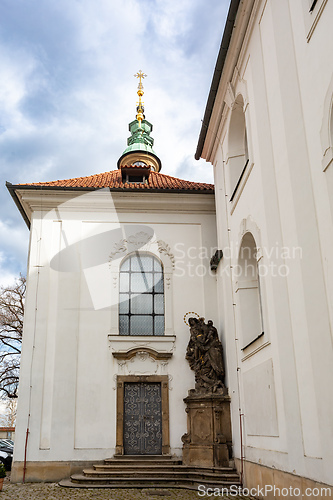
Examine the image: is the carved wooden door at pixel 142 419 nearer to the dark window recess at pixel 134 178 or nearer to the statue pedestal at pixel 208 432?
the statue pedestal at pixel 208 432

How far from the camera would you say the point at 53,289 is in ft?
47.0

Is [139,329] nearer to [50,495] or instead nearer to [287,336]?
[50,495]

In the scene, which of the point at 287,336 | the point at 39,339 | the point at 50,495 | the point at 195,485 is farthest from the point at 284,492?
the point at 39,339

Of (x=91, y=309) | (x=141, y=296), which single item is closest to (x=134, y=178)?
(x=141, y=296)

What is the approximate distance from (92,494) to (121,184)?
937cm

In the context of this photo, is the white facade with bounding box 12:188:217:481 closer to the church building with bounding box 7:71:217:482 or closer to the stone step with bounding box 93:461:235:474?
the church building with bounding box 7:71:217:482

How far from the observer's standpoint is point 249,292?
11.3 metres

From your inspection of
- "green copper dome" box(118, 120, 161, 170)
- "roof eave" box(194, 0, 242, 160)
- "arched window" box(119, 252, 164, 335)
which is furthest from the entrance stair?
"green copper dome" box(118, 120, 161, 170)

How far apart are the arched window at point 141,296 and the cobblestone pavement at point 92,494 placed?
4484 mm

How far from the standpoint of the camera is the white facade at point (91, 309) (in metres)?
12.9

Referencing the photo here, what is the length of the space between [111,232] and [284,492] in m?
9.20

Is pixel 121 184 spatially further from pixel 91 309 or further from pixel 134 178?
pixel 91 309

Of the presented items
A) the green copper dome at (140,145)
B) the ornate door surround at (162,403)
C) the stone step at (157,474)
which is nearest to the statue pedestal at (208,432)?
the stone step at (157,474)

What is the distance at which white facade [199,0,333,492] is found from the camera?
6672mm
